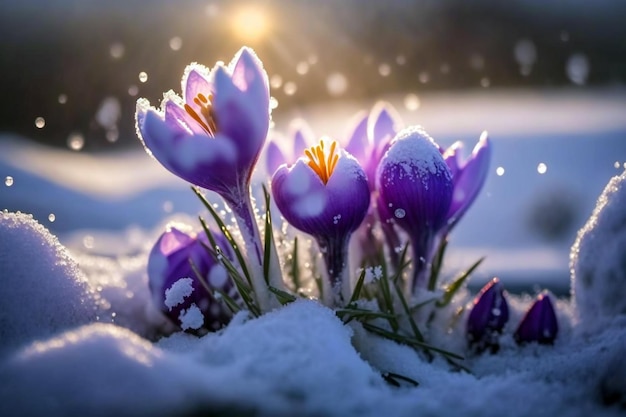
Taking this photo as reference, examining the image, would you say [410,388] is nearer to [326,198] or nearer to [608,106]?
[326,198]

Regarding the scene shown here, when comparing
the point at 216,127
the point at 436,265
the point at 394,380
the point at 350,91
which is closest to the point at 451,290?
the point at 436,265

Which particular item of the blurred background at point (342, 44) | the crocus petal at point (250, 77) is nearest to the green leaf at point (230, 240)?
the crocus petal at point (250, 77)

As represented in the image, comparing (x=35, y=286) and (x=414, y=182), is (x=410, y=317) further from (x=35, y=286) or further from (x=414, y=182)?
(x=35, y=286)

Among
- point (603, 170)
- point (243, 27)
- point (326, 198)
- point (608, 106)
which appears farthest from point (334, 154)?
point (608, 106)

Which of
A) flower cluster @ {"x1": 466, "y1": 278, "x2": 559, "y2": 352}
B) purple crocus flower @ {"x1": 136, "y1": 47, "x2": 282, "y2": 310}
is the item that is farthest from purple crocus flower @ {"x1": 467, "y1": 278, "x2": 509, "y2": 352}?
purple crocus flower @ {"x1": 136, "y1": 47, "x2": 282, "y2": 310}

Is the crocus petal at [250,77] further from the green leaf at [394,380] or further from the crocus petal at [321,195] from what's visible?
the green leaf at [394,380]

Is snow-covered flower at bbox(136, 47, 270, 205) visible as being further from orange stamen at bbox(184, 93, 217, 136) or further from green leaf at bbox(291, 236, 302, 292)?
green leaf at bbox(291, 236, 302, 292)
